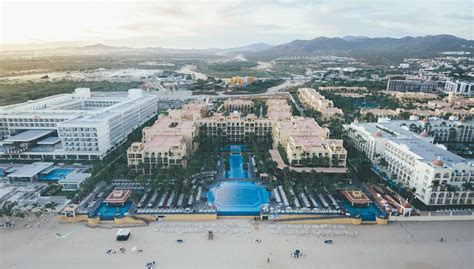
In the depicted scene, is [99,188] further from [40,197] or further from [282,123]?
[282,123]

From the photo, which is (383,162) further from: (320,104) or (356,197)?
(320,104)

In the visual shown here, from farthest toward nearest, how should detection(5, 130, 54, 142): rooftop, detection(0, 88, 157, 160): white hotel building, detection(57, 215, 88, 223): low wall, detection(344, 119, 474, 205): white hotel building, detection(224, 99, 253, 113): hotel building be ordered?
detection(224, 99, 253, 113): hotel building
detection(5, 130, 54, 142): rooftop
detection(0, 88, 157, 160): white hotel building
detection(344, 119, 474, 205): white hotel building
detection(57, 215, 88, 223): low wall

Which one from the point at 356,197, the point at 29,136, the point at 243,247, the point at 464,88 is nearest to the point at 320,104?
the point at 356,197

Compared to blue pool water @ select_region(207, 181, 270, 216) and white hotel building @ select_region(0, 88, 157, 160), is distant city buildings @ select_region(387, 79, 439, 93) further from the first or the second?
blue pool water @ select_region(207, 181, 270, 216)

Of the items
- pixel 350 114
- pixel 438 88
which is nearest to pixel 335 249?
pixel 350 114

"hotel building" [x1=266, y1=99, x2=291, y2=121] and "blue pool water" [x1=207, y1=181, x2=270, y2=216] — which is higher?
"hotel building" [x1=266, y1=99, x2=291, y2=121]

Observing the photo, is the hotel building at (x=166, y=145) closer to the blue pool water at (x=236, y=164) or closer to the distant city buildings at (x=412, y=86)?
Answer: the blue pool water at (x=236, y=164)

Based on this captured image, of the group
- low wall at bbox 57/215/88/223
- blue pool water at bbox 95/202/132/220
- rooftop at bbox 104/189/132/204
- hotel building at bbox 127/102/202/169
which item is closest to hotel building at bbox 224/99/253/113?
hotel building at bbox 127/102/202/169

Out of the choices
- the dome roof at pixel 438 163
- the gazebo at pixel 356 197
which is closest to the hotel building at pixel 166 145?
the gazebo at pixel 356 197
